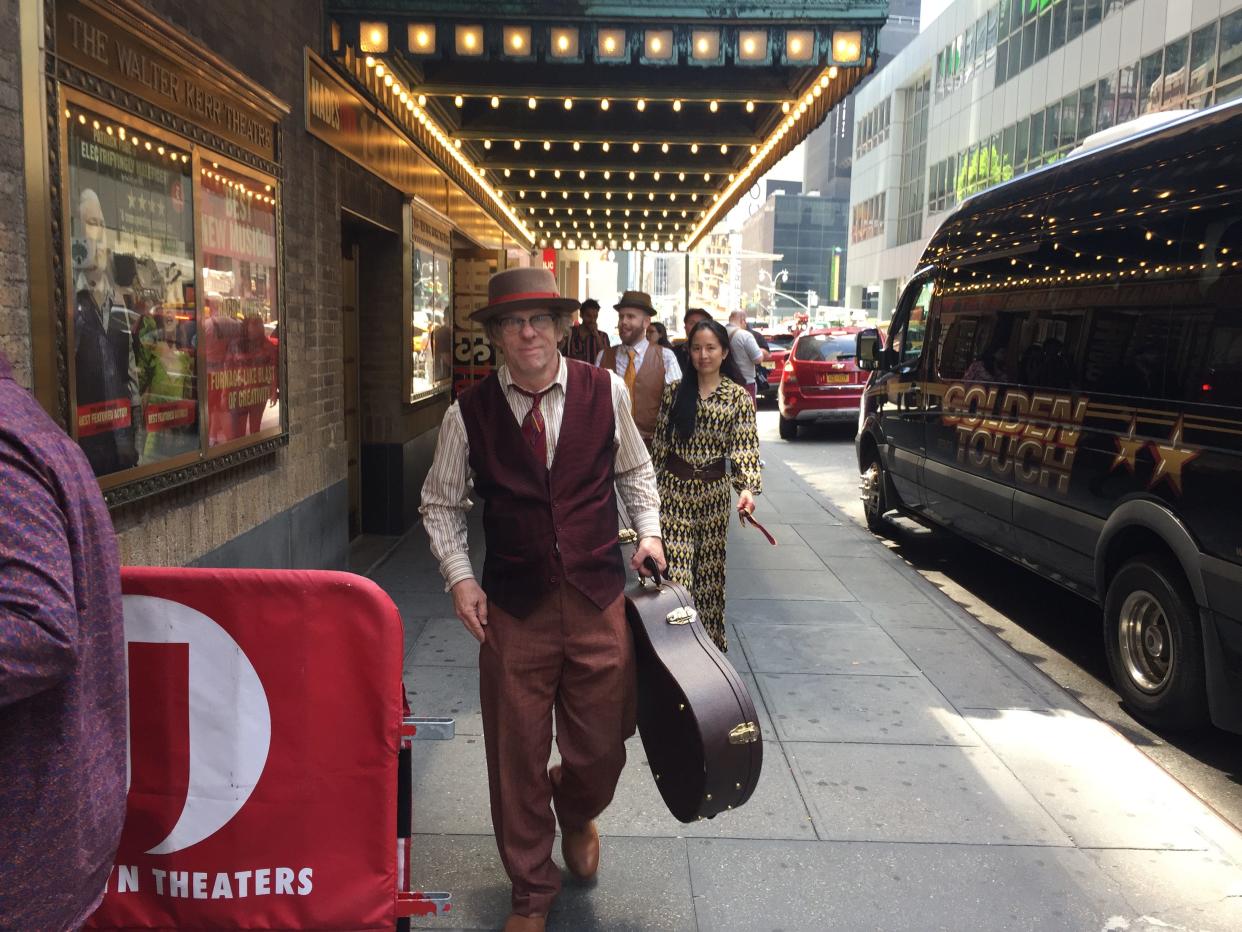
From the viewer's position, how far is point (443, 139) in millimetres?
10234

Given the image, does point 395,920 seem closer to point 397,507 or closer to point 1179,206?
point 1179,206

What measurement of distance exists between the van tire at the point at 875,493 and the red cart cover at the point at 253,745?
767 cm

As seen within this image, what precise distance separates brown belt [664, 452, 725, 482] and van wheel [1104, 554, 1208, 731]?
210cm

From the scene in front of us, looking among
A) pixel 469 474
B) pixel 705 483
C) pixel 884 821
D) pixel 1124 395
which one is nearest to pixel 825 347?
pixel 1124 395

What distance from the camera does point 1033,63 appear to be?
36.2m

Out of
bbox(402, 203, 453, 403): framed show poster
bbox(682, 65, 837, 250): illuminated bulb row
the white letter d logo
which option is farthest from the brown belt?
bbox(402, 203, 453, 403): framed show poster

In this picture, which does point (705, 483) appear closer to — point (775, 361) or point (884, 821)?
point (884, 821)

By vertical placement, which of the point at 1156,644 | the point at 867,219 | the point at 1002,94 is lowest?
the point at 1156,644

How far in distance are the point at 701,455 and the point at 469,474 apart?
6.94ft

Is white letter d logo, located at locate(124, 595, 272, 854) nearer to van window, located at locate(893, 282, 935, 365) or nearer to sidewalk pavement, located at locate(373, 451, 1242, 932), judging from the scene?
sidewalk pavement, located at locate(373, 451, 1242, 932)

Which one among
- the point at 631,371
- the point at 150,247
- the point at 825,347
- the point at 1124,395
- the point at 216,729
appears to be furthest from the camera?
the point at 825,347

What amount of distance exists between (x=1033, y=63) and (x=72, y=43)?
37996 millimetres

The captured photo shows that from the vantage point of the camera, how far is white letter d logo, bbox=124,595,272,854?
2.49m

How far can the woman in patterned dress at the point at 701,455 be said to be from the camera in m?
5.14
